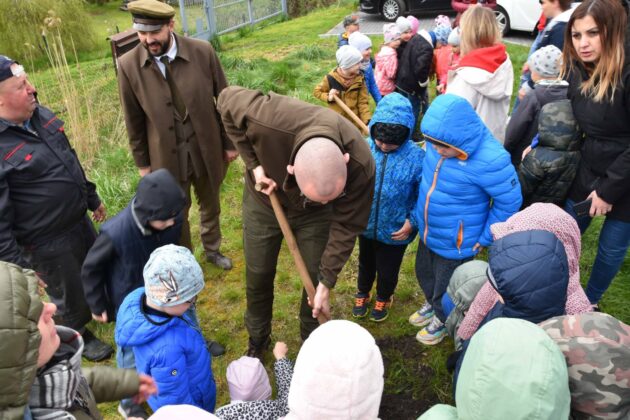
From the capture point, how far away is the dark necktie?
3258 millimetres

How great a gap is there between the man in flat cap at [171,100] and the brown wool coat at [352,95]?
1402 millimetres

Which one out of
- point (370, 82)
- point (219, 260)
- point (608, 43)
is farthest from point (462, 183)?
point (370, 82)

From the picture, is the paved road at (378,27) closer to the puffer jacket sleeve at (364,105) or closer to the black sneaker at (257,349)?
the puffer jacket sleeve at (364,105)

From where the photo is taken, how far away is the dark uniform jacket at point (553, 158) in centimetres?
284

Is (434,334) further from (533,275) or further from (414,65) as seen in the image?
(414,65)

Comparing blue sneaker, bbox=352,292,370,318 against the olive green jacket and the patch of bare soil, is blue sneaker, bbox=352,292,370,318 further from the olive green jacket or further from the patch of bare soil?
the olive green jacket

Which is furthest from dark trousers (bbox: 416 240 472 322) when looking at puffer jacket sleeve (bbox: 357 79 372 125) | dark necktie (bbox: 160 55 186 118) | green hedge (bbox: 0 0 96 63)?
green hedge (bbox: 0 0 96 63)

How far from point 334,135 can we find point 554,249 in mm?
1040

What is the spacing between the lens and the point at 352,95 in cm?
482

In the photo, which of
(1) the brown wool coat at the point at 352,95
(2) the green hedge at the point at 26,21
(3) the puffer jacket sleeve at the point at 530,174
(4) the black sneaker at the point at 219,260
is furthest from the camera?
(2) the green hedge at the point at 26,21

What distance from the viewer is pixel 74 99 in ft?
17.8

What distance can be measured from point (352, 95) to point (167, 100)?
2128mm

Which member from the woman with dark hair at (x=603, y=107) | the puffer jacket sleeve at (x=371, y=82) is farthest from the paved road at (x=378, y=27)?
the woman with dark hair at (x=603, y=107)

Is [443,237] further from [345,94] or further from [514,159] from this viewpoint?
[345,94]
